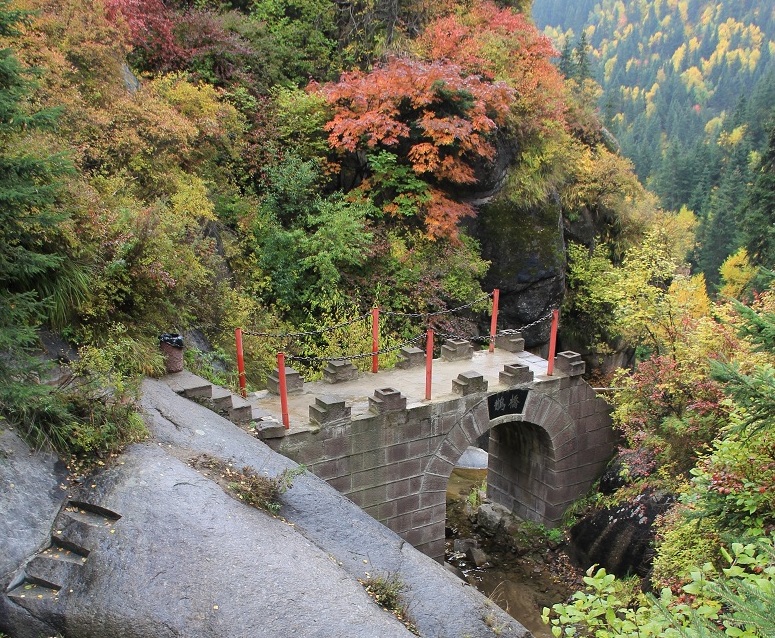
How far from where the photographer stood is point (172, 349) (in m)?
9.23

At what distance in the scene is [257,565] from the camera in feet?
19.2

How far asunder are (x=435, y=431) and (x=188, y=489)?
5956 millimetres

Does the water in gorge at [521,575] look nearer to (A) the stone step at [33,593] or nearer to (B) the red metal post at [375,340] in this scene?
(B) the red metal post at [375,340]

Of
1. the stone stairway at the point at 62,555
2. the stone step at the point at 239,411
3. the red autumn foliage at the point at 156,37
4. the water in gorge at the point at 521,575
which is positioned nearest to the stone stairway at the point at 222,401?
the stone step at the point at 239,411

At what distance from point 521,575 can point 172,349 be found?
344 inches

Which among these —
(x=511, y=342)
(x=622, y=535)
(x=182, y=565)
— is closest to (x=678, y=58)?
(x=511, y=342)

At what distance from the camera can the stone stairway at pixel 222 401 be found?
908 centimetres

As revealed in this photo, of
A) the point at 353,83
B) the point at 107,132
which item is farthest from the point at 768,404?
the point at 353,83

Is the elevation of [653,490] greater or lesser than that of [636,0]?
lesser

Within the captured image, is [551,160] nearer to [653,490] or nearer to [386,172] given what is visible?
[386,172]

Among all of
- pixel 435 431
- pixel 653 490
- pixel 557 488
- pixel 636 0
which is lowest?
pixel 557 488

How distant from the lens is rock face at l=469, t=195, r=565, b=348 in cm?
1689

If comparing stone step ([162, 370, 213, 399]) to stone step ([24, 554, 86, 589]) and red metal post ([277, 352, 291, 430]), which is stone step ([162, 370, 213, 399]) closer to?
red metal post ([277, 352, 291, 430])

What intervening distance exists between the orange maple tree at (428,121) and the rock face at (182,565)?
9.92m
